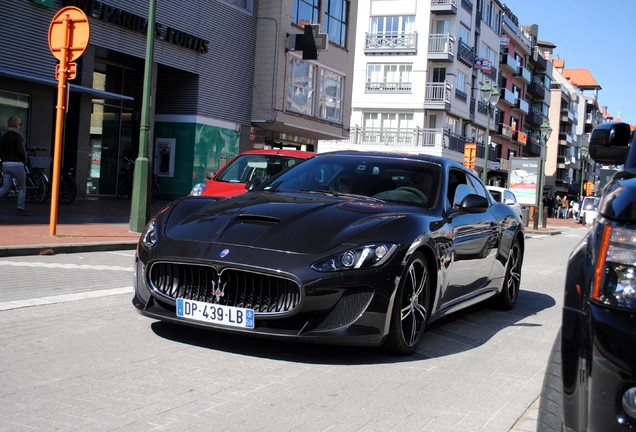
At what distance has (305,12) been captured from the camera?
33.4 metres

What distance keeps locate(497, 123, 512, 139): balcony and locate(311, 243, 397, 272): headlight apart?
68.2m

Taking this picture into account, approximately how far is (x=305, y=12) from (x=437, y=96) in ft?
69.7

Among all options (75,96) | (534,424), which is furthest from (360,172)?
(75,96)

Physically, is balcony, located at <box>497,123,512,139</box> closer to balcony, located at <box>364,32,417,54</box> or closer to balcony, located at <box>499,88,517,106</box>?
balcony, located at <box>499,88,517,106</box>

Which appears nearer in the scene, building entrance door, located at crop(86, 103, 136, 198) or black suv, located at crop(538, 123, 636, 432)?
black suv, located at crop(538, 123, 636, 432)

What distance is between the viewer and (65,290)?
7387 mm

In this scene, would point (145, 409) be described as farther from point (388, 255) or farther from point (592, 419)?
point (592, 419)

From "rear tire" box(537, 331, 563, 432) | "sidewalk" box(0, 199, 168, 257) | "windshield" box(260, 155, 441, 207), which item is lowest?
"rear tire" box(537, 331, 563, 432)

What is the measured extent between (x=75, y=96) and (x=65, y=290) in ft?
53.3

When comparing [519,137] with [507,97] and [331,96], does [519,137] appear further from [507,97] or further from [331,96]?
[331,96]

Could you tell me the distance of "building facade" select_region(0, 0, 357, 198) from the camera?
20656mm

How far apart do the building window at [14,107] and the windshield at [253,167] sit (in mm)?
8512

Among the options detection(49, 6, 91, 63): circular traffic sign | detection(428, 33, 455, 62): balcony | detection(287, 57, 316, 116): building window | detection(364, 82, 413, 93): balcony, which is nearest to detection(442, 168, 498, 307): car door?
detection(49, 6, 91, 63): circular traffic sign

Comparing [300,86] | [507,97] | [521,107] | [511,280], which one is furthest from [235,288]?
[521,107]
